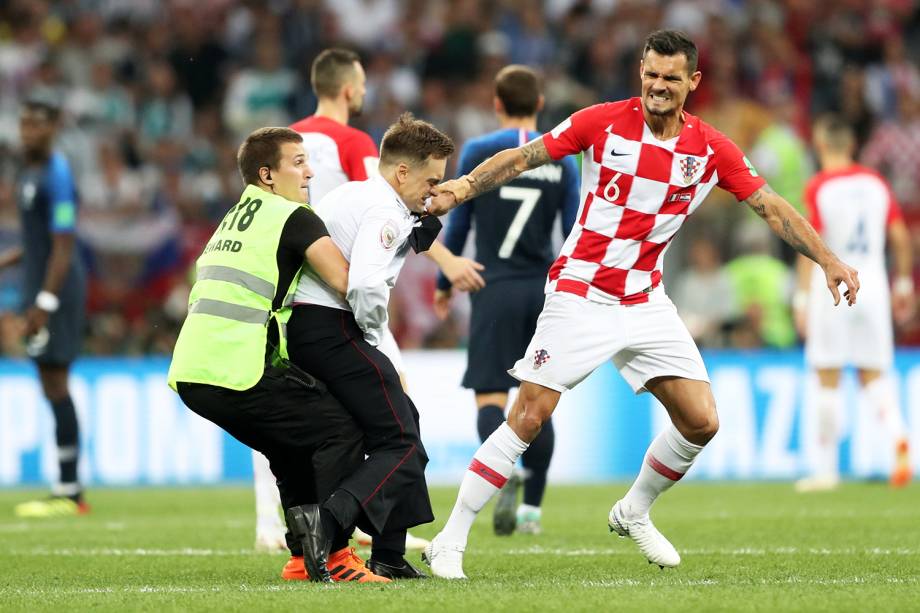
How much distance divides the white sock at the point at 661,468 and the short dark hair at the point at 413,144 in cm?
155

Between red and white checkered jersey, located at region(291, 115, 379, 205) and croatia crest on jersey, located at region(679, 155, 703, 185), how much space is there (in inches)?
75.1

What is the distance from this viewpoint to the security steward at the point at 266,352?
556 centimetres

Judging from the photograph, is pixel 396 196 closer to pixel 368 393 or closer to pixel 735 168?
pixel 368 393

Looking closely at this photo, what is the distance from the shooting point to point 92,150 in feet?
54.2

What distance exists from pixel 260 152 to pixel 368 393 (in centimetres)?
106

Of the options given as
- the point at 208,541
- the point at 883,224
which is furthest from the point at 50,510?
the point at 883,224

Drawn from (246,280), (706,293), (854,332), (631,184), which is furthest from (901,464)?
(246,280)

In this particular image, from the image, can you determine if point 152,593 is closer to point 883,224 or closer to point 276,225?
point 276,225

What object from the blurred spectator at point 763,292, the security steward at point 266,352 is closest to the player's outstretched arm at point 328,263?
the security steward at point 266,352

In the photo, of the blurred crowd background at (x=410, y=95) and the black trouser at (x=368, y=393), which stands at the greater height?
the blurred crowd background at (x=410, y=95)

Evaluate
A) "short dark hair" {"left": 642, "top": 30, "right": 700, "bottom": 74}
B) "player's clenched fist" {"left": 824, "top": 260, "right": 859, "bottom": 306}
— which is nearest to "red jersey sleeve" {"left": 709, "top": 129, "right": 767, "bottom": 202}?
"short dark hair" {"left": 642, "top": 30, "right": 700, "bottom": 74}

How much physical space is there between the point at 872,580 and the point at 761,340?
8.43 m

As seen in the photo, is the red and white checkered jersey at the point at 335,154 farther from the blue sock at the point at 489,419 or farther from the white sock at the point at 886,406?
the white sock at the point at 886,406

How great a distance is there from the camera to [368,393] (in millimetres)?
5750
